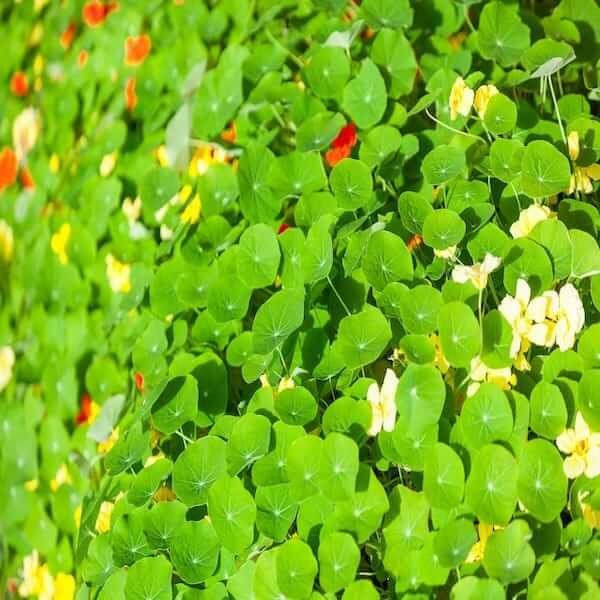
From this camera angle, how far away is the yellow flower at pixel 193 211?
116cm

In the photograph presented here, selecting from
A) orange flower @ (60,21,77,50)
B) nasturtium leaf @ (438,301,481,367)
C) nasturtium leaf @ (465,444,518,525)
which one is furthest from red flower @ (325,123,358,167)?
orange flower @ (60,21,77,50)

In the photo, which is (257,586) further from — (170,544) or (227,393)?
(227,393)

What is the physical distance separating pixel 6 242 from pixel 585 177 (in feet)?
3.28

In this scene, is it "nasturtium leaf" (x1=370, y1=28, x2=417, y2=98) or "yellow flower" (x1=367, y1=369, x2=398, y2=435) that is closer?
"yellow flower" (x1=367, y1=369, x2=398, y2=435)

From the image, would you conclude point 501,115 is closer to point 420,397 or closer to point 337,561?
point 420,397

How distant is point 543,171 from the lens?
0.88 m

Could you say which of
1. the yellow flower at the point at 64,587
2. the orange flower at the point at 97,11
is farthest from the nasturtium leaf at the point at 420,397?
the orange flower at the point at 97,11

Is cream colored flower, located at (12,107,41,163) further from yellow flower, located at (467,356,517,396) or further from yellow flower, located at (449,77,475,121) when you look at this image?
yellow flower, located at (467,356,517,396)

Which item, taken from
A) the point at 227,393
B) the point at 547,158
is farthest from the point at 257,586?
the point at 547,158

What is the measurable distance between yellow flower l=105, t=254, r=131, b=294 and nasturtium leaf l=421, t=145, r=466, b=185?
456 mm

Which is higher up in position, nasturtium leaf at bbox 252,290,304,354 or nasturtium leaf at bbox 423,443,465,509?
nasturtium leaf at bbox 252,290,304,354

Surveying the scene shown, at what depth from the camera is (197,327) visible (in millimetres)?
1011

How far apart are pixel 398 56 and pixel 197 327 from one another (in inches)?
15.3

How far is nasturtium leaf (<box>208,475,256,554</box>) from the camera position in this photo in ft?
2.69
